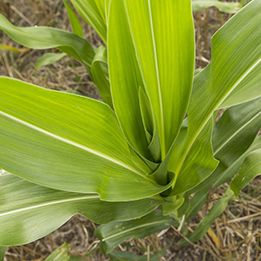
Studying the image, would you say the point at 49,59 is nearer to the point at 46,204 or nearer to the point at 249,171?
the point at 46,204

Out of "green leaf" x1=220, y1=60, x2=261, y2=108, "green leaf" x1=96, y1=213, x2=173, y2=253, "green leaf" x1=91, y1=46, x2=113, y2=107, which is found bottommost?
"green leaf" x1=96, y1=213, x2=173, y2=253

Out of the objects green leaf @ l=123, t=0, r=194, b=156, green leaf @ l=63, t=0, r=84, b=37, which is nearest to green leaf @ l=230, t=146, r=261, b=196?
green leaf @ l=123, t=0, r=194, b=156

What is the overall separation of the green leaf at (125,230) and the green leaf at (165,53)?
24cm

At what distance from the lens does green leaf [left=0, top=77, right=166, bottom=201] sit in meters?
0.53

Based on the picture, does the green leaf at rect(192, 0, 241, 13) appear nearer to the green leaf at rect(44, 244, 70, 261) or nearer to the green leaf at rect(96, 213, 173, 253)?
the green leaf at rect(96, 213, 173, 253)

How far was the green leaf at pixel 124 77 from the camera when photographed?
52 centimetres

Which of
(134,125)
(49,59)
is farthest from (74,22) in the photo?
(134,125)

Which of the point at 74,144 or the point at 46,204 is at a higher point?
the point at 74,144

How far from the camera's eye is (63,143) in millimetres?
587

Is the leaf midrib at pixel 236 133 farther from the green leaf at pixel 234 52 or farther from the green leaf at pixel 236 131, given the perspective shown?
the green leaf at pixel 234 52

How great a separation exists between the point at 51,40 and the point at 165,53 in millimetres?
348

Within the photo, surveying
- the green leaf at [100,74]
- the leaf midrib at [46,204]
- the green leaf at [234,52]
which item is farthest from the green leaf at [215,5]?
the leaf midrib at [46,204]

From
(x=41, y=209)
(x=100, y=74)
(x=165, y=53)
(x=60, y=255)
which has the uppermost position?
(x=165, y=53)

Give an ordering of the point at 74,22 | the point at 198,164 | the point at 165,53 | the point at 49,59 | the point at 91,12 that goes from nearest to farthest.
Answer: the point at 165,53 < the point at 198,164 < the point at 91,12 < the point at 74,22 < the point at 49,59
